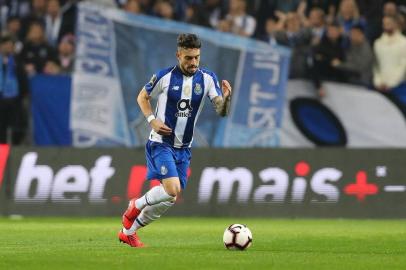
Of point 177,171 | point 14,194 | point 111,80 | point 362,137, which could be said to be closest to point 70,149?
point 14,194

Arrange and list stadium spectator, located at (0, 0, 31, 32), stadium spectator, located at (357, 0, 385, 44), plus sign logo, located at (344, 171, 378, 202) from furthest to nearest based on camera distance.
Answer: stadium spectator, located at (0, 0, 31, 32)
stadium spectator, located at (357, 0, 385, 44)
plus sign logo, located at (344, 171, 378, 202)

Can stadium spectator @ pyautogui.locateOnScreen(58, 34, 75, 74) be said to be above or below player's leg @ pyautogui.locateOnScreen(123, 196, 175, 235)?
below

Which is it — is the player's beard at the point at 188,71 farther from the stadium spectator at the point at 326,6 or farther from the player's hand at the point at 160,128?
the stadium spectator at the point at 326,6

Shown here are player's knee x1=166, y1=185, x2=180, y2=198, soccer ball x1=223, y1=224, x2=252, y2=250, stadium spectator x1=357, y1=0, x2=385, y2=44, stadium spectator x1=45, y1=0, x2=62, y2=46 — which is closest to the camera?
soccer ball x1=223, y1=224, x2=252, y2=250

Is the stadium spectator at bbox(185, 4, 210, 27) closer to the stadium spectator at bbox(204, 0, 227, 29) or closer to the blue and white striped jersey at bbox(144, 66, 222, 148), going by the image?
the stadium spectator at bbox(204, 0, 227, 29)

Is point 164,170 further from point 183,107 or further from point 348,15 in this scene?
point 348,15

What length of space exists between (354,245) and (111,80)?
10745mm

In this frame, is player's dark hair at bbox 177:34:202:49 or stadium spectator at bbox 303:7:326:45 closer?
player's dark hair at bbox 177:34:202:49

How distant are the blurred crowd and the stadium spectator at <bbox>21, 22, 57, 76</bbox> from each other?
20mm

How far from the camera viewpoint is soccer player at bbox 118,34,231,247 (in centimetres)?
1091

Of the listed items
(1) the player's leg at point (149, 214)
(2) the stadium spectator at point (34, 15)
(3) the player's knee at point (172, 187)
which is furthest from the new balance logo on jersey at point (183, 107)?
(2) the stadium spectator at point (34, 15)

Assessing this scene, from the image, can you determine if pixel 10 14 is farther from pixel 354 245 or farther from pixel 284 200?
pixel 354 245

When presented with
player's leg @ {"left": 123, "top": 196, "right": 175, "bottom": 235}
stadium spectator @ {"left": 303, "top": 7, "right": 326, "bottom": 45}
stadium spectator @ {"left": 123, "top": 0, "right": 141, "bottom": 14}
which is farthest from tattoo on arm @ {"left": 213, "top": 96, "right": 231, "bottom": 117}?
stadium spectator @ {"left": 123, "top": 0, "right": 141, "bottom": 14}

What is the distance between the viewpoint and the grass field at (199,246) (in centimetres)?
912
